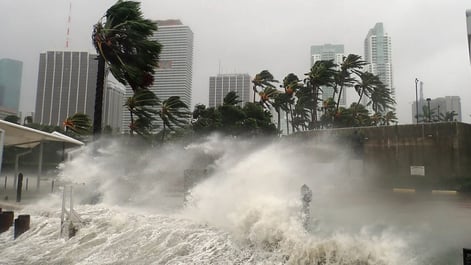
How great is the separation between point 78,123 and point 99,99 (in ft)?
16.7

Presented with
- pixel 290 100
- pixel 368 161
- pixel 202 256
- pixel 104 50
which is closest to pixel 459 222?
pixel 202 256

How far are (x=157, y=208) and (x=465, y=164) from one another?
2154 centimetres

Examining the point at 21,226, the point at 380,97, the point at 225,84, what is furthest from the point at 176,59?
the point at 21,226

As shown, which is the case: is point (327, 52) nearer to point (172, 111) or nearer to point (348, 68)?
point (348, 68)

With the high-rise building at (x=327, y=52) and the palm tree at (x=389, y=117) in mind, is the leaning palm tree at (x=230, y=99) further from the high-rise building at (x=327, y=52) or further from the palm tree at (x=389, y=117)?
the high-rise building at (x=327, y=52)

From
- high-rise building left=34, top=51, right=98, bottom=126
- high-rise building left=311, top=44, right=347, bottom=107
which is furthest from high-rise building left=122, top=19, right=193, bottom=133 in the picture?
high-rise building left=311, top=44, right=347, bottom=107

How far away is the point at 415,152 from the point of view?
28.1 meters

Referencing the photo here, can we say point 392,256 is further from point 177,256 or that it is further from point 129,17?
point 129,17

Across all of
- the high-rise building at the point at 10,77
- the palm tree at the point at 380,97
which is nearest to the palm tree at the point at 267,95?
the palm tree at the point at 380,97

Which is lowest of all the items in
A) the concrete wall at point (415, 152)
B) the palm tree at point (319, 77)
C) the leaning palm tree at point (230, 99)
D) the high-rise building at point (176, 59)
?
the concrete wall at point (415, 152)

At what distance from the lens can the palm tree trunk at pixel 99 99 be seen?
53.5 feet

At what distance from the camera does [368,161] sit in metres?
30.3

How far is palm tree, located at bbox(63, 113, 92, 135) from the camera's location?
20609 mm

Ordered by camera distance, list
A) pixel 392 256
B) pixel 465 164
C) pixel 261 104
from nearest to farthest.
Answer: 1. pixel 392 256
2. pixel 465 164
3. pixel 261 104
